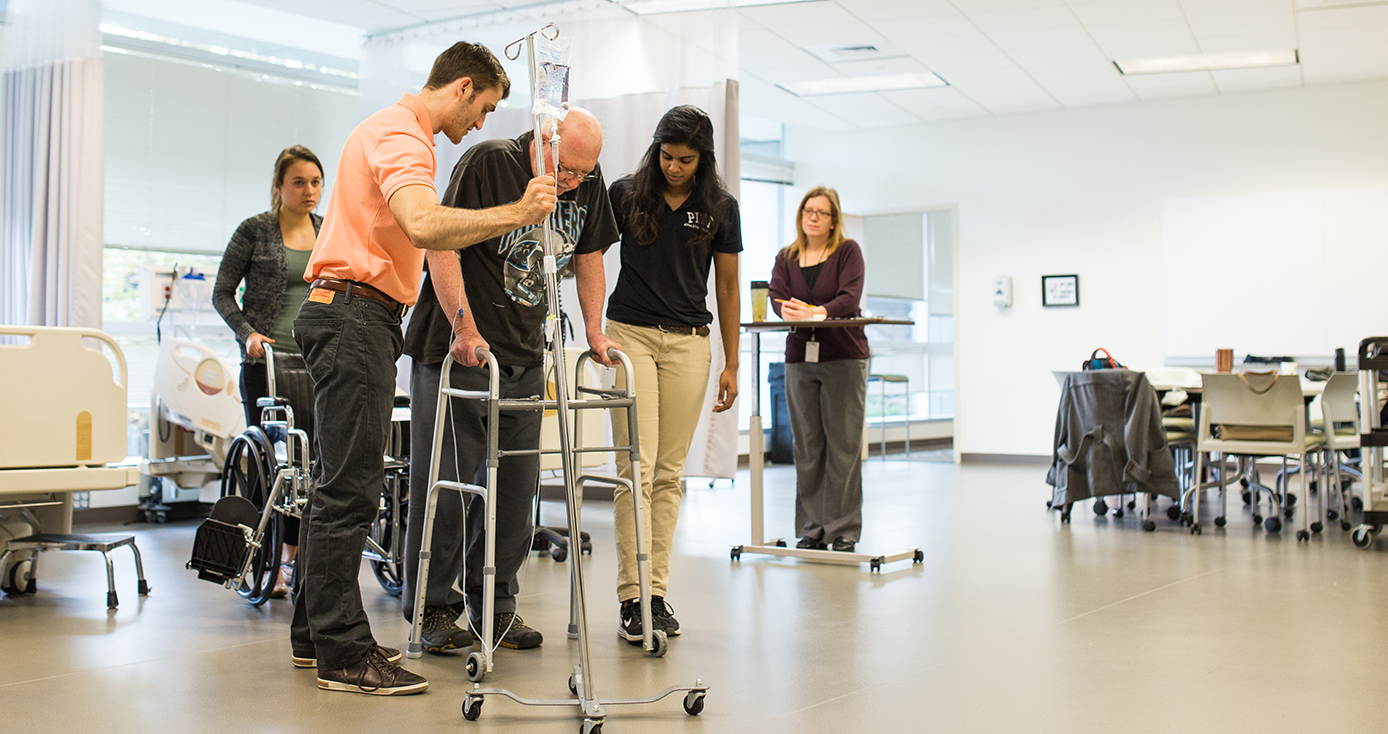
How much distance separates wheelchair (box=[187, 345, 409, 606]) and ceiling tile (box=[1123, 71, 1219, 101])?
6773mm

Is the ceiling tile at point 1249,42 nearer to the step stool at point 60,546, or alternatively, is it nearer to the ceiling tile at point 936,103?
the ceiling tile at point 936,103

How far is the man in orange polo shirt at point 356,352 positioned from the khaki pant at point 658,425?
2.29 feet

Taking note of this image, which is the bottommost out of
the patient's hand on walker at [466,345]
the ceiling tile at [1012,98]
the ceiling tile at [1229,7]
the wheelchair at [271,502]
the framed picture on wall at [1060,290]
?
the wheelchair at [271,502]

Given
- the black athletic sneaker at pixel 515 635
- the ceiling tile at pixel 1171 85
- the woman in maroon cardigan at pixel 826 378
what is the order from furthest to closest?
1. the ceiling tile at pixel 1171 85
2. the woman in maroon cardigan at pixel 826 378
3. the black athletic sneaker at pixel 515 635

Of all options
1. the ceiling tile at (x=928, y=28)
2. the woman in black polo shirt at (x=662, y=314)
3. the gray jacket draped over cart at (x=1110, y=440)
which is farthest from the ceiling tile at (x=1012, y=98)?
the woman in black polo shirt at (x=662, y=314)

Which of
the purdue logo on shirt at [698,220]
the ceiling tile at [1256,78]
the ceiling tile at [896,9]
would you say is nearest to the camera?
the purdue logo on shirt at [698,220]

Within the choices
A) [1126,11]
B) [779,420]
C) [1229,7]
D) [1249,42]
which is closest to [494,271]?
[1126,11]

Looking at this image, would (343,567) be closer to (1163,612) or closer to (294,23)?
(1163,612)

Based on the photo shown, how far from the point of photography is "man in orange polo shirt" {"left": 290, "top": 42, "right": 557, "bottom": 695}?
8.20 feet

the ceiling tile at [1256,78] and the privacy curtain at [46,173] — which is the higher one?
the ceiling tile at [1256,78]

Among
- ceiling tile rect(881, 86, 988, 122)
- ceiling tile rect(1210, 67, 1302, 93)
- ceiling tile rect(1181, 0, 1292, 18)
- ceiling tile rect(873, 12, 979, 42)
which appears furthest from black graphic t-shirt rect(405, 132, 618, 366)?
ceiling tile rect(1210, 67, 1302, 93)

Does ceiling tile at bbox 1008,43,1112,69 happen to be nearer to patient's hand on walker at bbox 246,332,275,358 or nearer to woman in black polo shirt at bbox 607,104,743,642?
woman in black polo shirt at bbox 607,104,743,642

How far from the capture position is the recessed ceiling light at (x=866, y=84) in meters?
8.63

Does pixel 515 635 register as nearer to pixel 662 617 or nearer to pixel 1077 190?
pixel 662 617
